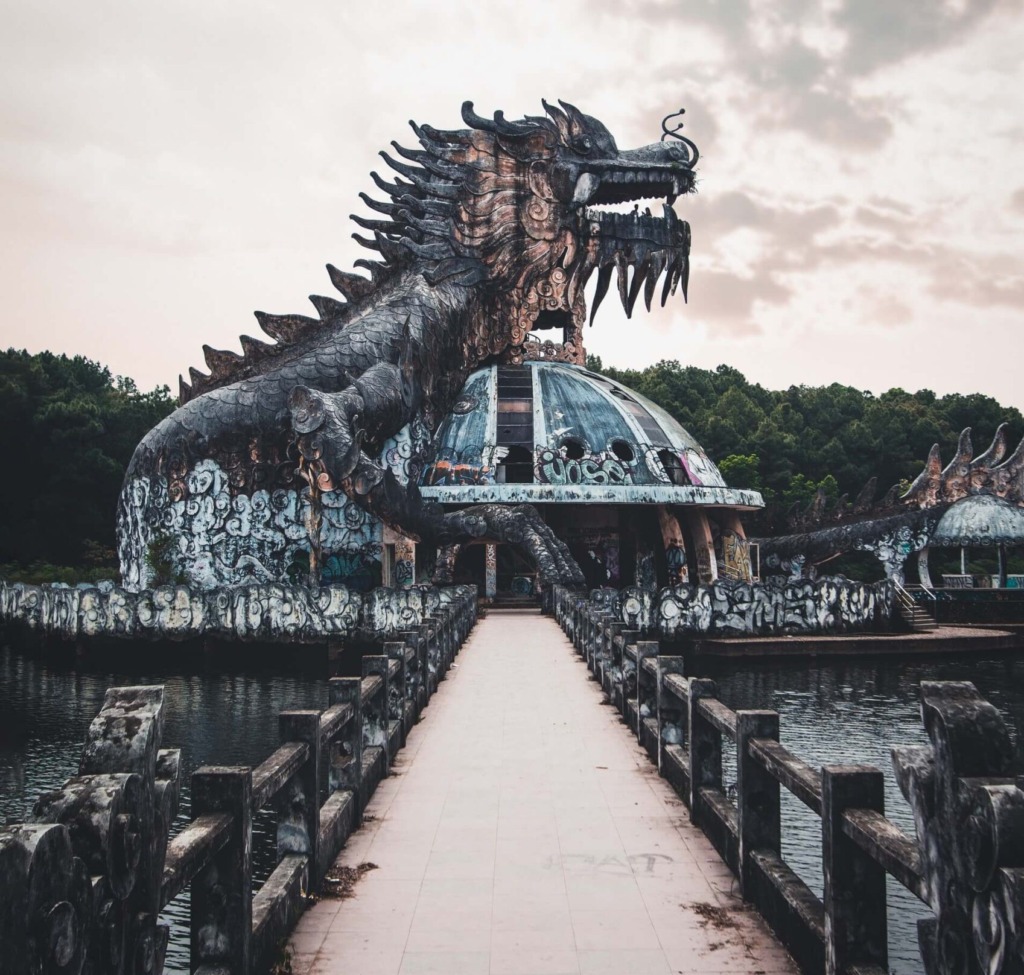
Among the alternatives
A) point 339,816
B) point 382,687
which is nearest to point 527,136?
point 382,687

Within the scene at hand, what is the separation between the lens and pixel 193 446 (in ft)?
91.9

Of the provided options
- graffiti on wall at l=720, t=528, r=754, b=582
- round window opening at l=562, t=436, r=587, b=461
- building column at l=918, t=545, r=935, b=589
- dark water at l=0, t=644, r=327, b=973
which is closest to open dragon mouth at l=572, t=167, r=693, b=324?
round window opening at l=562, t=436, r=587, b=461

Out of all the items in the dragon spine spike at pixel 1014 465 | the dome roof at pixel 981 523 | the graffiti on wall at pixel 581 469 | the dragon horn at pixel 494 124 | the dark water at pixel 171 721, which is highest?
the dragon horn at pixel 494 124

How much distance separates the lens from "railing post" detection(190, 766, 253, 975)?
5.07m

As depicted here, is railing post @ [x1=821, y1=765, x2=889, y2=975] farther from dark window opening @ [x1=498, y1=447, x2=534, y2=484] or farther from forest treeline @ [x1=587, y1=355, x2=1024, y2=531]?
forest treeline @ [x1=587, y1=355, x2=1024, y2=531]

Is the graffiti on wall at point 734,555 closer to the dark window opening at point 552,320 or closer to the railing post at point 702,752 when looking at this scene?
the dark window opening at point 552,320

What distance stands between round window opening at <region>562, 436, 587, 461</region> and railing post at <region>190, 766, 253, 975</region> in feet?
85.9

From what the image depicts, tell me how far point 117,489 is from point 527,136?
28087mm

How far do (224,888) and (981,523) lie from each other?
33.8 metres

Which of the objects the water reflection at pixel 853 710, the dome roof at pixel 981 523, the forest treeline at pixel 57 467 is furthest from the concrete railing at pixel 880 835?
the forest treeline at pixel 57 467

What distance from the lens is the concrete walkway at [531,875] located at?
5734 mm

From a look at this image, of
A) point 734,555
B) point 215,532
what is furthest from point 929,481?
point 215,532

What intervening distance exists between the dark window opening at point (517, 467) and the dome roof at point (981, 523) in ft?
46.7

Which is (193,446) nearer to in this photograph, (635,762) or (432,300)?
(432,300)
